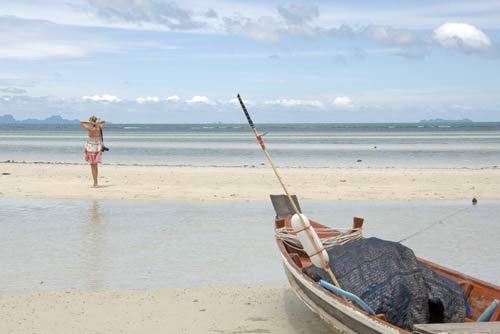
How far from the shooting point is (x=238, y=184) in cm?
1973

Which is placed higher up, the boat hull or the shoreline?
the boat hull

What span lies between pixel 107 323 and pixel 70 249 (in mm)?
3682

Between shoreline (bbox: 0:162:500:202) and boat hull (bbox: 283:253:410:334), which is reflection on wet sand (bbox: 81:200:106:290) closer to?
boat hull (bbox: 283:253:410:334)

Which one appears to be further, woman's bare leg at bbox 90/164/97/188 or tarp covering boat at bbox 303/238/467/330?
woman's bare leg at bbox 90/164/97/188

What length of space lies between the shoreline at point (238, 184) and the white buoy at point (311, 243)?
9.20 metres

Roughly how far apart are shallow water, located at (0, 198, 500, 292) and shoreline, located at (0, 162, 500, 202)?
3.77 ft

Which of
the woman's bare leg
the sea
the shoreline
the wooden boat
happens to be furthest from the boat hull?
the woman's bare leg

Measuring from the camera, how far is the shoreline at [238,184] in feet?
56.5

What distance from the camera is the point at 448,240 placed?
11508 millimetres

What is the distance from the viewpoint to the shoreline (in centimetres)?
1723

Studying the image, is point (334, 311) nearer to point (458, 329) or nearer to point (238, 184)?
point (458, 329)

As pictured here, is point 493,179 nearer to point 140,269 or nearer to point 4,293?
point 140,269

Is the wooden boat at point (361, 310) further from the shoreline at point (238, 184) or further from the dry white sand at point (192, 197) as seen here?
the shoreline at point (238, 184)

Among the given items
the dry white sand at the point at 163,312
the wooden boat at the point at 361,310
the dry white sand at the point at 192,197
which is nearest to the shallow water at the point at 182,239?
the dry white sand at the point at 163,312
